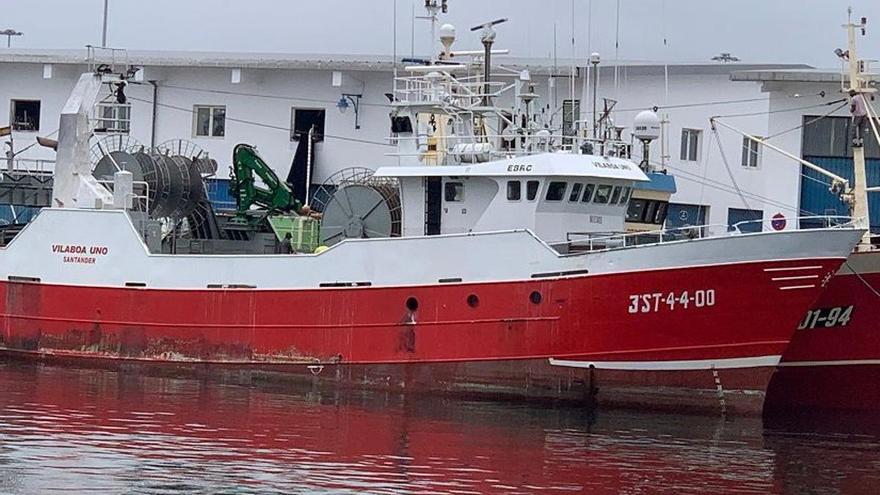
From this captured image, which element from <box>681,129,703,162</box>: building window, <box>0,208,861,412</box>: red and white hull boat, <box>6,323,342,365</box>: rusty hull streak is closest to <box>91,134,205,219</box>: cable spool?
<box>0,208,861,412</box>: red and white hull boat

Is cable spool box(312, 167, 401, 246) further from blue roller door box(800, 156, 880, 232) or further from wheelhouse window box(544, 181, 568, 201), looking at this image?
blue roller door box(800, 156, 880, 232)

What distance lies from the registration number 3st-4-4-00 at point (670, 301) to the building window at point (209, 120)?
19843 millimetres

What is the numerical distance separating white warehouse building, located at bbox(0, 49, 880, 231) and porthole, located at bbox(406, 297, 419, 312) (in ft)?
48.2

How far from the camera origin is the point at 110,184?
2970cm

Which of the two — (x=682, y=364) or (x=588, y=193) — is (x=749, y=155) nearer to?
(x=588, y=193)

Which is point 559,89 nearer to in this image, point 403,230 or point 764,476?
point 403,230

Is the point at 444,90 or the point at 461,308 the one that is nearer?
the point at 461,308

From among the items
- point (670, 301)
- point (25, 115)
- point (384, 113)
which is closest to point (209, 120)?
point (384, 113)

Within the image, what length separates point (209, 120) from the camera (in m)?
41.6

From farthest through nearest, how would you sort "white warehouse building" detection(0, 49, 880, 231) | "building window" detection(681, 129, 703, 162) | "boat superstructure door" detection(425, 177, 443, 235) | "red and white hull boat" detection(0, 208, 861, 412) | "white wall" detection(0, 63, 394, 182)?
"building window" detection(681, 129, 703, 162), "white wall" detection(0, 63, 394, 182), "white warehouse building" detection(0, 49, 880, 231), "boat superstructure door" detection(425, 177, 443, 235), "red and white hull boat" detection(0, 208, 861, 412)

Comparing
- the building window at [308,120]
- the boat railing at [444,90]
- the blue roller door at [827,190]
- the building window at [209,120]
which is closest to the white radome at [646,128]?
the boat railing at [444,90]

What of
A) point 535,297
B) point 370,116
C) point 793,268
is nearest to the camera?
point 793,268

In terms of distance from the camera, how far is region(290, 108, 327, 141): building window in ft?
135

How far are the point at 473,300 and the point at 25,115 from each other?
21.9 m
